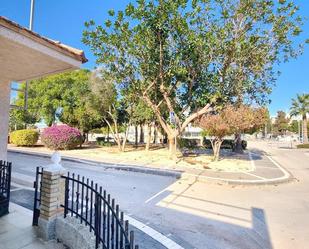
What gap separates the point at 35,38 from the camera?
12.4 feet

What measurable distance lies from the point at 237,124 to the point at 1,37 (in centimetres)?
1307

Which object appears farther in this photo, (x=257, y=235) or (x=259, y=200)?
(x=259, y=200)

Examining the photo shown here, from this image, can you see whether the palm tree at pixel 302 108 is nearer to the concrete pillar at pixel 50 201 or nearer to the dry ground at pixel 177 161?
the dry ground at pixel 177 161

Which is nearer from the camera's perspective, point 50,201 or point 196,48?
point 50,201

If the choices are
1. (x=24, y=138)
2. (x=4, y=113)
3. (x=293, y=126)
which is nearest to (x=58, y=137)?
(x=24, y=138)

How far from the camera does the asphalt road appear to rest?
4711 millimetres

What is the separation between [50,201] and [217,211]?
403 cm

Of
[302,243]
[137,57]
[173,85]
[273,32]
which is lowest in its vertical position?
[302,243]

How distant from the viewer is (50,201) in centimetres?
418

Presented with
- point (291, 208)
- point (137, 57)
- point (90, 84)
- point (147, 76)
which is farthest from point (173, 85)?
point (291, 208)

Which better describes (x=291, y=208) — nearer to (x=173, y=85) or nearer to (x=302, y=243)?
(x=302, y=243)

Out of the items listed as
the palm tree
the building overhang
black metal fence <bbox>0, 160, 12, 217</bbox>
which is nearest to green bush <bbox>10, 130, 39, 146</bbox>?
the building overhang

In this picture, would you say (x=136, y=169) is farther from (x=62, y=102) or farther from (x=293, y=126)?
(x=293, y=126)

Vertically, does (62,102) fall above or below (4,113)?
above
